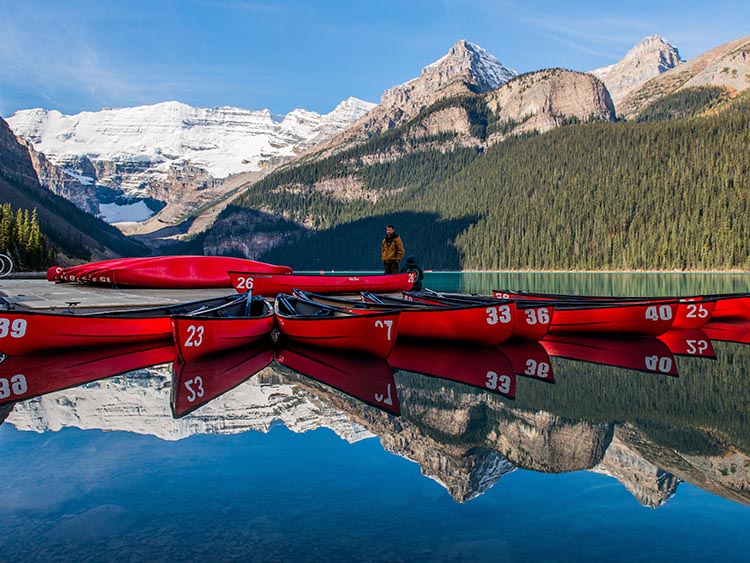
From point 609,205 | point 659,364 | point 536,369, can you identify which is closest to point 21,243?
point 536,369

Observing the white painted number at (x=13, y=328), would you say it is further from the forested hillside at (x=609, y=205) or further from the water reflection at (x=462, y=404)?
the forested hillside at (x=609, y=205)

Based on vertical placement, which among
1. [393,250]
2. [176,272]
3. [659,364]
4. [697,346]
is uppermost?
A: [393,250]

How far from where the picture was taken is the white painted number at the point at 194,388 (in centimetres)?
942

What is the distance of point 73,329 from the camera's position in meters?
13.4

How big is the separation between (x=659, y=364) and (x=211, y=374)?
30.0ft

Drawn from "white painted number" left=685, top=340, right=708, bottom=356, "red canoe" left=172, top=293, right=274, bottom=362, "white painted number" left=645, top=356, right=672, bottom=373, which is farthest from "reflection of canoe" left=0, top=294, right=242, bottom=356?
"white painted number" left=685, top=340, right=708, bottom=356

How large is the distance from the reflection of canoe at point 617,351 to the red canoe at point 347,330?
4353mm

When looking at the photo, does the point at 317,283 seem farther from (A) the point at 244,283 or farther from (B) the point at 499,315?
(B) the point at 499,315

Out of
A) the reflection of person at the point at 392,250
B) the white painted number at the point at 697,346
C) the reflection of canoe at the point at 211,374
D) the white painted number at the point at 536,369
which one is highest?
the reflection of person at the point at 392,250

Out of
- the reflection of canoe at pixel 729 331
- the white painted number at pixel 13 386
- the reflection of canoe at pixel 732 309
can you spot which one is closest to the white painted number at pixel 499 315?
the reflection of canoe at pixel 729 331

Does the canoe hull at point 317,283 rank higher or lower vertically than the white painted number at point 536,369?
higher

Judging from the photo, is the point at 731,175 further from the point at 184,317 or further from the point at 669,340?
the point at 184,317

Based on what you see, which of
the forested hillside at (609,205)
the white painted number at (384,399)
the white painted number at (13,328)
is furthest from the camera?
the forested hillside at (609,205)

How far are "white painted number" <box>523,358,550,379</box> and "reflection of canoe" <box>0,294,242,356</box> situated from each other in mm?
8827
